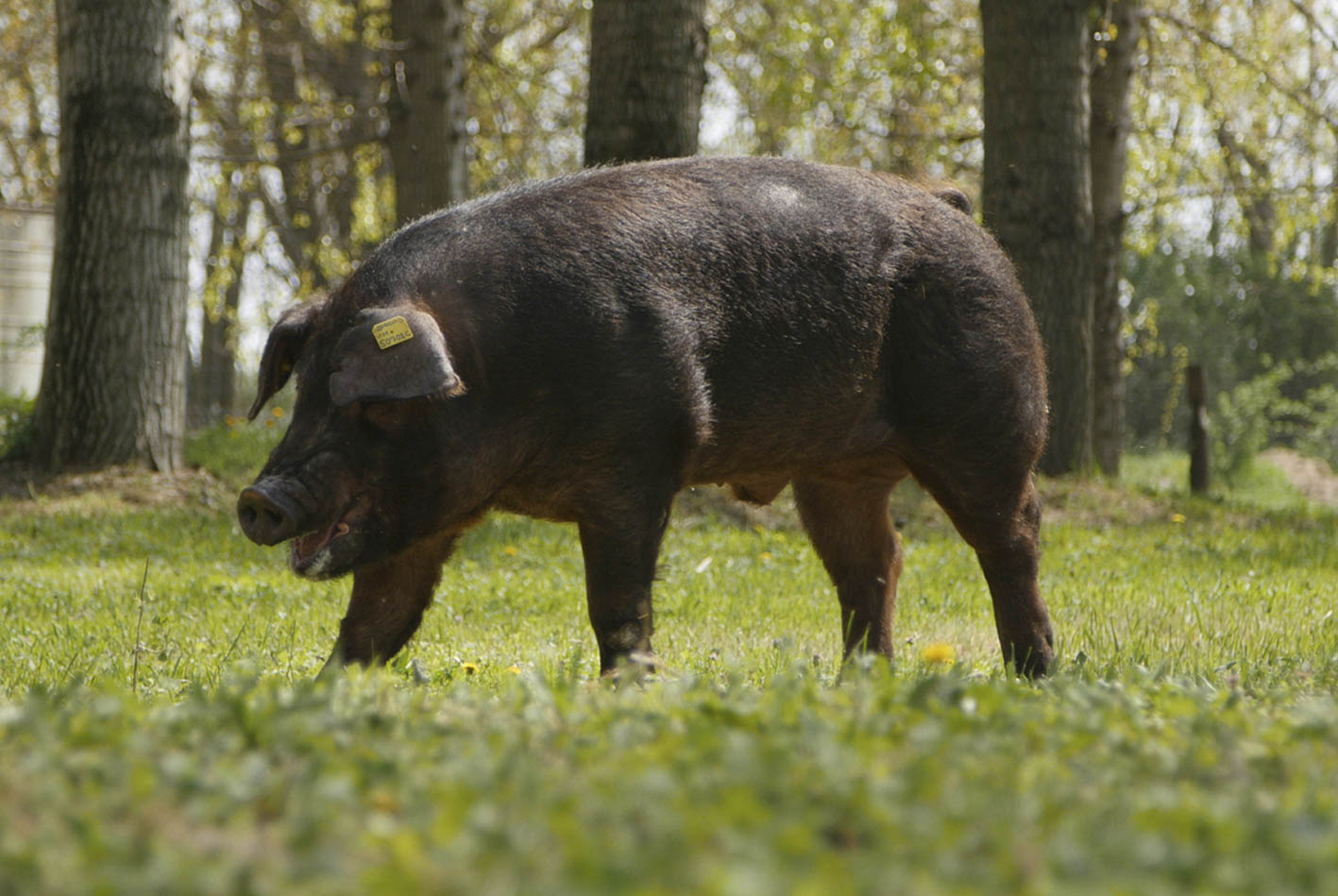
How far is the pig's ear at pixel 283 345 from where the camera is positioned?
475cm

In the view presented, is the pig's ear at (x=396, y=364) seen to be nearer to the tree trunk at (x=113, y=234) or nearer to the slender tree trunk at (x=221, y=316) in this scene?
the tree trunk at (x=113, y=234)

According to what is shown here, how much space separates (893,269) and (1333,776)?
Result: 9.60ft

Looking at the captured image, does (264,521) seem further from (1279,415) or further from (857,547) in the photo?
(1279,415)

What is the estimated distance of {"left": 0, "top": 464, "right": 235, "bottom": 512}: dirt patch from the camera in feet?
30.0

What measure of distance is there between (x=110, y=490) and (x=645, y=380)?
588 centimetres

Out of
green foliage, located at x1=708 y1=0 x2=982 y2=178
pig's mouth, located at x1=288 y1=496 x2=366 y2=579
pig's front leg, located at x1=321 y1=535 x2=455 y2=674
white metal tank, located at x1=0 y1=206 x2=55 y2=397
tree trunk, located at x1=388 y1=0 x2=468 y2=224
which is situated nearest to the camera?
pig's mouth, located at x1=288 y1=496 x2=366 y2=579

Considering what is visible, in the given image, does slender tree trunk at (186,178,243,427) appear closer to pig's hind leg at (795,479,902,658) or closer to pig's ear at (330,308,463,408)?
pig's hind leg at (795,479,902,658)

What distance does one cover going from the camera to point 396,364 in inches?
166

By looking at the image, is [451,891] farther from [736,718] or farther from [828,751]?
[736,718]

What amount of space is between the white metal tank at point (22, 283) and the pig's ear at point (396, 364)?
1046cm

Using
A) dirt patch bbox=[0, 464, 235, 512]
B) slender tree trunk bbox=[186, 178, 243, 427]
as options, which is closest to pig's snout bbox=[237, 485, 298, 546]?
dirt patch bbox=[0, 464, 235, 512]

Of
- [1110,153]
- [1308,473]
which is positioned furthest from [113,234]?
[1308,473]

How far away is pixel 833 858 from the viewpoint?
1.96 meters

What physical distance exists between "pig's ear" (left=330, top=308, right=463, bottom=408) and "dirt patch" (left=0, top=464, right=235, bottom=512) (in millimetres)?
5427
